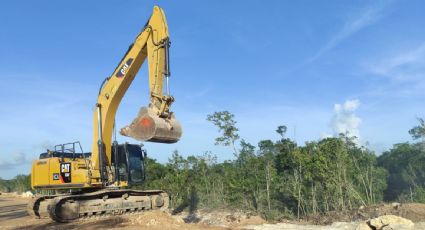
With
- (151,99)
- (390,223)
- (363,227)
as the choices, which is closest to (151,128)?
(151,99)

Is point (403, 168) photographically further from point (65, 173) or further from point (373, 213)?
point (65, 173)

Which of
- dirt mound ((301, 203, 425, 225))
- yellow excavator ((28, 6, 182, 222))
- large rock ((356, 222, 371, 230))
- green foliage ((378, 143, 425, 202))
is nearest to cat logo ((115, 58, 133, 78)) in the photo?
yellow excavator ((28, 6, 182, 222))

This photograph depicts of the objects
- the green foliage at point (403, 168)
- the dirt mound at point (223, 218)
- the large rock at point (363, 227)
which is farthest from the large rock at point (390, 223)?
the green foliage at point (403, 168)

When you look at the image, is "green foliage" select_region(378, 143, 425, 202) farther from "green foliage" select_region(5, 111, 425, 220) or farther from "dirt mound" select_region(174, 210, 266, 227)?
"dirt mound" select_region(174, 210, 266, 227)

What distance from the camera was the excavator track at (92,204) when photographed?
555 inches

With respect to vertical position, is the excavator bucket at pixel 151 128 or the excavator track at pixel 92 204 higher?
the excavator bucket at pixel 151 128

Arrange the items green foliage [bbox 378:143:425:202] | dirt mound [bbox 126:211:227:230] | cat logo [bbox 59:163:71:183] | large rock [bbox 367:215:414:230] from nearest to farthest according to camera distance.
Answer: dirt mound [bbox 126:211:227:230]
large rock [bbox 367:215:414:230]
cat logo [bbox 59:163:71:183]
green foliage [bbox 378:143:425:202]

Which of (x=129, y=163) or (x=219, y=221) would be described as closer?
(x=129, y=163)

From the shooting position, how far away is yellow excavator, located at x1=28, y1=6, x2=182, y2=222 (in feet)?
43.7

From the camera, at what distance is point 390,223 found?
14.9 meters

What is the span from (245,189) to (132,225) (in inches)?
499

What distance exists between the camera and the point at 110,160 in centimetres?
1523

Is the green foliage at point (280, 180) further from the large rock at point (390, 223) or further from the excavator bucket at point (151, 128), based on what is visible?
the excavator bucket at point (151, 128)

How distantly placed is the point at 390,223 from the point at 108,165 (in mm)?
9168
